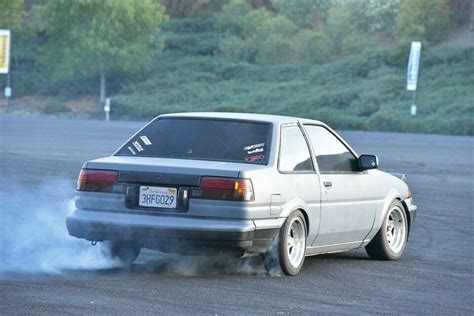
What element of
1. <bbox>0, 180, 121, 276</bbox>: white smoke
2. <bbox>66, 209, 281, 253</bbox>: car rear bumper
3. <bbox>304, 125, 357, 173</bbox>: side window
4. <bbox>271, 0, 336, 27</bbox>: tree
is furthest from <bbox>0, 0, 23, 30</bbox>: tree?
<bbox>66, 209, 281, 253</bbox>: car rear bumper

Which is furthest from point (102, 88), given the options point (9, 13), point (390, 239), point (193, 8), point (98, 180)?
point (98, 180)

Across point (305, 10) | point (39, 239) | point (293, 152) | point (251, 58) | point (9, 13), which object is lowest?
point (39, 239)

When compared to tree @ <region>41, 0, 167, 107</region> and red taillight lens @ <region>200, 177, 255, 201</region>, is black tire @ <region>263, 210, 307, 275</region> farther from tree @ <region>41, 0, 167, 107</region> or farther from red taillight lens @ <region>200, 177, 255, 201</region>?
tree @ <region>41, 0, 167, 107</region>

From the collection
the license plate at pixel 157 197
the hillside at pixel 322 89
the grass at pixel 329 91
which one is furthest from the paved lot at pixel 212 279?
the hillside at pixel 322 89

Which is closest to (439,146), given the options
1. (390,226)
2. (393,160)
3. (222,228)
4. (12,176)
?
(393,160)

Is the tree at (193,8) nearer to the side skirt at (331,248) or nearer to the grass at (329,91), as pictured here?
the grass at (329,91)

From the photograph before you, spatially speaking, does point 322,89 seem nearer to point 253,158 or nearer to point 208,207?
point 253,158

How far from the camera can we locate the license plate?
32.2 ft

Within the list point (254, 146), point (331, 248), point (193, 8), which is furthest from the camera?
point (193, 8)

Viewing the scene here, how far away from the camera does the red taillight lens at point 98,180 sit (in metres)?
10.0

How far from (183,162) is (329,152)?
5.57 feet

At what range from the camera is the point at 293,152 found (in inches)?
419

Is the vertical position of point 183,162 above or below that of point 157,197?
above

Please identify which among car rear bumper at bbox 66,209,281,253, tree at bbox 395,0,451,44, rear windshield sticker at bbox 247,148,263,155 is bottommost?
car rear bumper at bbox 66,209,281,253
